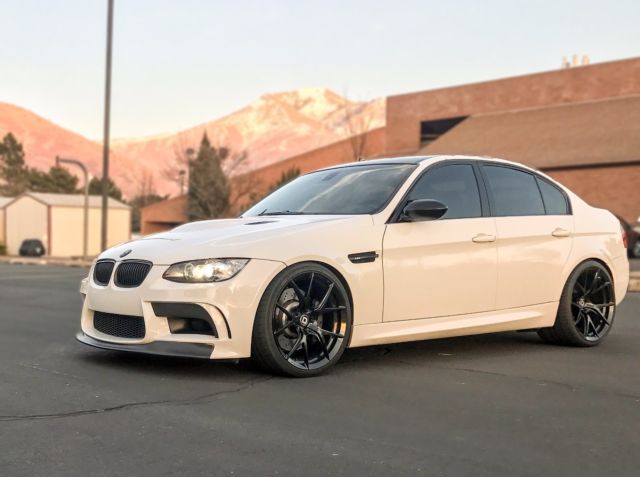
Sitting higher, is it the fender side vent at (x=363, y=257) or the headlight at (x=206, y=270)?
the fender side vent at (x=363, y=257)

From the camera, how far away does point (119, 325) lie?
5.35 metres

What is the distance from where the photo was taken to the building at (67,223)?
44.9 metres

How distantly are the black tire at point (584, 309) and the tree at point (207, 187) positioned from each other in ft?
138

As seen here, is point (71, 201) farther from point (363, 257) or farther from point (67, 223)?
point (363, 257)

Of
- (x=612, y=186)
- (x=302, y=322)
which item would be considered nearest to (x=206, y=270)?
(x=302, y=322)

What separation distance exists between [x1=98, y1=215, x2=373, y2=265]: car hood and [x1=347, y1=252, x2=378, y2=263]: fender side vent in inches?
6.9

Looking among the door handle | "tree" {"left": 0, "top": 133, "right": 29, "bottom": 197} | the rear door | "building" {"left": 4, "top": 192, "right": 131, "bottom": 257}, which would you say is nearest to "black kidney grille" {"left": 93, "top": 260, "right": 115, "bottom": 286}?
the door handle

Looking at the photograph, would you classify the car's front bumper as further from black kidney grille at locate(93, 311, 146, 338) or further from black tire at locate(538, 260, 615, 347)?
black tire at locate(538, 260, 615, 347)

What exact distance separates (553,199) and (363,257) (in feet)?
7.65

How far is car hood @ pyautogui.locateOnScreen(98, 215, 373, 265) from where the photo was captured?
5105mm

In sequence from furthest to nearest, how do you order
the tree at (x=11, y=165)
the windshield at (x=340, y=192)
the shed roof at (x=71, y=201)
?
the tree at (x=11, y=165) < the shed roof at (x=71, y=201) < the windshield at (x=340, y=192)

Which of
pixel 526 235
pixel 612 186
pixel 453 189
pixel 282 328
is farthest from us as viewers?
pixel 612 186

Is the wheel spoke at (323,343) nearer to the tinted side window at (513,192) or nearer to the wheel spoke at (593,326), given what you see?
the tinted side window at (513,192)

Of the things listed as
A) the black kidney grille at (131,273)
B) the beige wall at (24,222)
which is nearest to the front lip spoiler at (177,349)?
the black kidney grille at (131,273)
